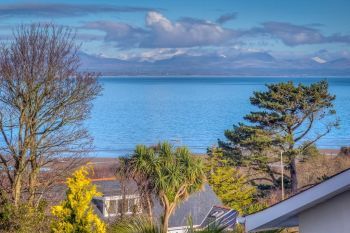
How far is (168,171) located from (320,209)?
56.5ft

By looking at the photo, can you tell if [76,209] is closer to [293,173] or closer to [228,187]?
[228,187]

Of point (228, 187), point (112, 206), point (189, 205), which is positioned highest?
point (112, 206)

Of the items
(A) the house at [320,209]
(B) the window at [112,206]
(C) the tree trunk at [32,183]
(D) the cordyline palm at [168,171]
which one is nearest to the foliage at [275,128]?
(B) the window at [112,206]

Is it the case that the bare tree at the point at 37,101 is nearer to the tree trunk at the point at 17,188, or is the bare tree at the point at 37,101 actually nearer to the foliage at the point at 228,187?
the tree trunk at the point at 17,188

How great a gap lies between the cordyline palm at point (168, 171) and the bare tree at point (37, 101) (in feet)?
8.22

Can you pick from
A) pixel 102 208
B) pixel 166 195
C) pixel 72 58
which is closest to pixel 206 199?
pixel 102 208

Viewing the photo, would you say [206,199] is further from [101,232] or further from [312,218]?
[312,218]

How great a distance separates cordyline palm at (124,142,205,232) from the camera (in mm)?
22109

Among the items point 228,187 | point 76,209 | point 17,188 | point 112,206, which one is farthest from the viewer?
point 228,187

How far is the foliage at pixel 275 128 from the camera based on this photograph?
4562 centimetres

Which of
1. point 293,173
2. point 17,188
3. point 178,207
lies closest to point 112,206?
point 178,207

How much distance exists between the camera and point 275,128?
47.2 meters

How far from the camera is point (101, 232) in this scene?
1088 cm

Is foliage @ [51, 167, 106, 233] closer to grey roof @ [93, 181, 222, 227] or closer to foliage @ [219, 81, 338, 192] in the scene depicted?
grey roof @ [93, 181, 222, 227]
